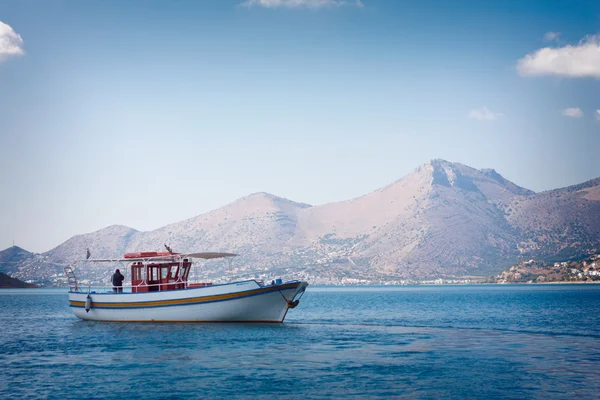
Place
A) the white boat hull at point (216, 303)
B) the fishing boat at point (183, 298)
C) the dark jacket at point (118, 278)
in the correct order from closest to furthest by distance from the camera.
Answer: the white boat hull at point (216, 303) → the fishing boat at point (183, 298) → the dark jacket at point (118, 278)

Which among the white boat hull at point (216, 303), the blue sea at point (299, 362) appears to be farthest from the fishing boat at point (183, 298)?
the blue sea at point (299, 362)

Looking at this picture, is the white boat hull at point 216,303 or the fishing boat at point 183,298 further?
the fishing boat at point 183,298

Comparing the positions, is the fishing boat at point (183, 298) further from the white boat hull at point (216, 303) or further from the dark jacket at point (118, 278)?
the dark jacket at point (118, 278)

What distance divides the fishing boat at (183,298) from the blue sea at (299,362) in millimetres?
1239

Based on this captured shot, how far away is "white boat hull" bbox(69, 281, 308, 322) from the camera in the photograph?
4619 cm

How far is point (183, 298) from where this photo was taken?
47.2m

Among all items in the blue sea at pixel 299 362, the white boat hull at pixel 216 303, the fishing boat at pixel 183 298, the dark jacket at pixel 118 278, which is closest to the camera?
the blue sea at pixel 299 362

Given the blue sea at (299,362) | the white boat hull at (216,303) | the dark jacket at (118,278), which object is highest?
the dark jacket at (118,278)

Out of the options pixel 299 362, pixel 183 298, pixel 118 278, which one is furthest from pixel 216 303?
pixel 299 362

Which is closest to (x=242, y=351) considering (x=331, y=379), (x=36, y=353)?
(x=331, y=379)

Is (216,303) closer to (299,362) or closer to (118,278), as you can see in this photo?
(118,278)

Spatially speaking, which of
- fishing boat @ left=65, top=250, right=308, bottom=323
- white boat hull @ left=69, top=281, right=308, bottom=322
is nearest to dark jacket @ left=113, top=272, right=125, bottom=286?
fishing boat @ left=65, top=250, right=308, bottom=323

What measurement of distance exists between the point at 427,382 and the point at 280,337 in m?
16.5

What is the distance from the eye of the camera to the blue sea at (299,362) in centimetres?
2361
